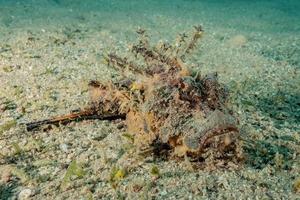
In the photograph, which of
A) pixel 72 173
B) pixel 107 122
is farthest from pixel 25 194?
pixel 107 122

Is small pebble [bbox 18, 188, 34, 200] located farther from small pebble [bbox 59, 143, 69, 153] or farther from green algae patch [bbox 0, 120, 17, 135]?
green algae patch [bbox 0, 120, 17, 135]

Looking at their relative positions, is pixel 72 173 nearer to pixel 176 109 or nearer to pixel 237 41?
pixel 176 109

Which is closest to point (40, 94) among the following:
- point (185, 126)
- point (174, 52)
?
point (174, 52)

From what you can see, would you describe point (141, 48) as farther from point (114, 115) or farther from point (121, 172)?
point (121, 172)

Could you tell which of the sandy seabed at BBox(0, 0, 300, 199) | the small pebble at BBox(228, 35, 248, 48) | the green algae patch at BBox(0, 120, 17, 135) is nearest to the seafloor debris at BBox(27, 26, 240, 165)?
the sandy seabed at BBox(0, 0, 300, 199)

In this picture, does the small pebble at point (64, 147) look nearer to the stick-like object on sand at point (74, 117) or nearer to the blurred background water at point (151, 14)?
the stick-like object on sand at point (74, 117)

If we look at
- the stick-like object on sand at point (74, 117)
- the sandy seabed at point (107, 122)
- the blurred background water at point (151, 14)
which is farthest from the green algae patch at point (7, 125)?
the blurred background water at point (151, 14)
